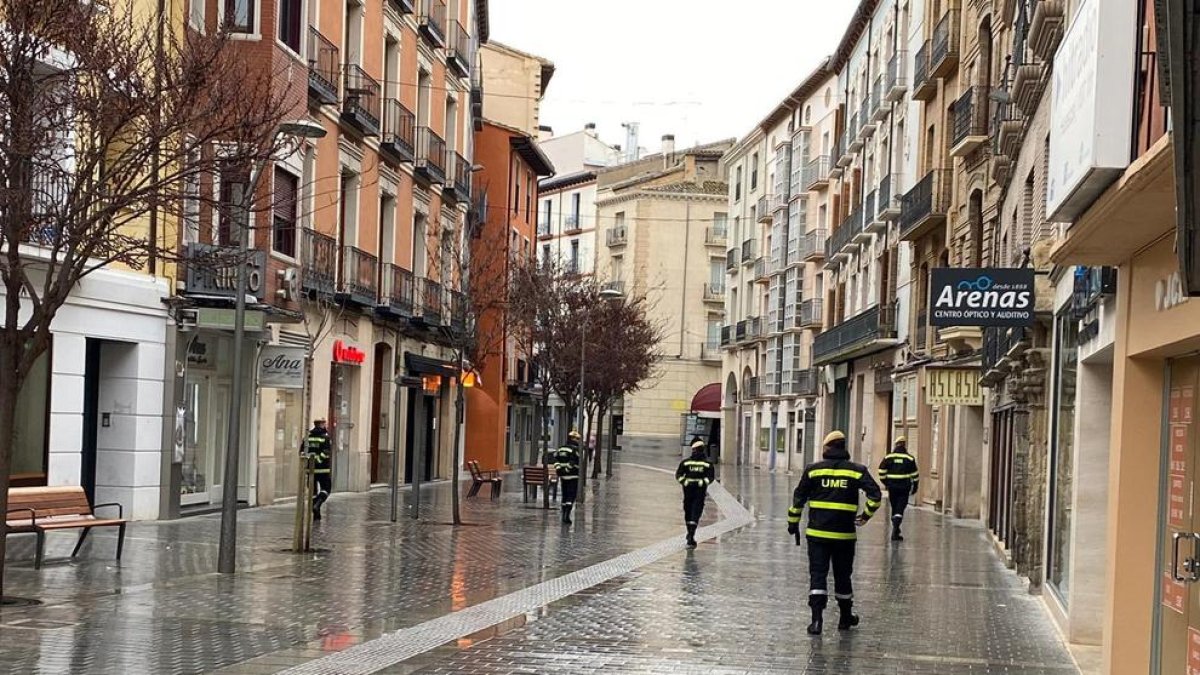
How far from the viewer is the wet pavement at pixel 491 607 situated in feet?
35.3

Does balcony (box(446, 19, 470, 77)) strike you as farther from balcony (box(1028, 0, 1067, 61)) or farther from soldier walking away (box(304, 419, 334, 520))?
balcony (box(1028, 0, 1067, 61))

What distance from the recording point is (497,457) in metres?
48.7

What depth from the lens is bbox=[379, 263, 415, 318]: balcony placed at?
33.2 m

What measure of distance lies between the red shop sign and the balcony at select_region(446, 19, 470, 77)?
10.3m

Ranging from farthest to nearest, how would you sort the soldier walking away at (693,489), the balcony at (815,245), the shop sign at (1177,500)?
the balcony at (815,245) → the soldier walking away at (693,489) → the shop sign at (1177,500)

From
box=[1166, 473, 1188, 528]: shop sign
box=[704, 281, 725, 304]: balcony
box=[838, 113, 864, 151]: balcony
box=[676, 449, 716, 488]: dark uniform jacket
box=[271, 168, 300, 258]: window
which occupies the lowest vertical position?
box=[676, 449, 716, 488]: dark uniform jacket

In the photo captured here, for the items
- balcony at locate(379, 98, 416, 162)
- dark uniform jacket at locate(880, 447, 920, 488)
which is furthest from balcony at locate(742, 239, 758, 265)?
dark uniform jacket at locate(880, 447, 920, 488)

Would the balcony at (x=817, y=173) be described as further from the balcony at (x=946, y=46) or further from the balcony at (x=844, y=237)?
the balcony at (x=946, y=46)

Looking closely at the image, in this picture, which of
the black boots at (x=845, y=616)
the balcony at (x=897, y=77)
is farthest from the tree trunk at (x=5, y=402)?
the balcony at (x=897, y=77)

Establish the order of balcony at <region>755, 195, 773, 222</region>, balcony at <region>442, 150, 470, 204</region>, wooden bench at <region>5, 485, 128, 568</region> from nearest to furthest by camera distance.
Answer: wooden bench at <region>5, 485, 128, 568</region> < balcony at <region>442, 150, 470, 204</region> < balcony at <region>755, 195, 773, 222</region>

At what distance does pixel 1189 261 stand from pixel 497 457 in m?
43.4

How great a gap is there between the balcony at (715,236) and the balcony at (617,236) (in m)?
4.53

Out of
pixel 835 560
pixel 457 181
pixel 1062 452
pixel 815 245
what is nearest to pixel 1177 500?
pixel 835 560

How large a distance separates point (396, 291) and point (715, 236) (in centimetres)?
5147
